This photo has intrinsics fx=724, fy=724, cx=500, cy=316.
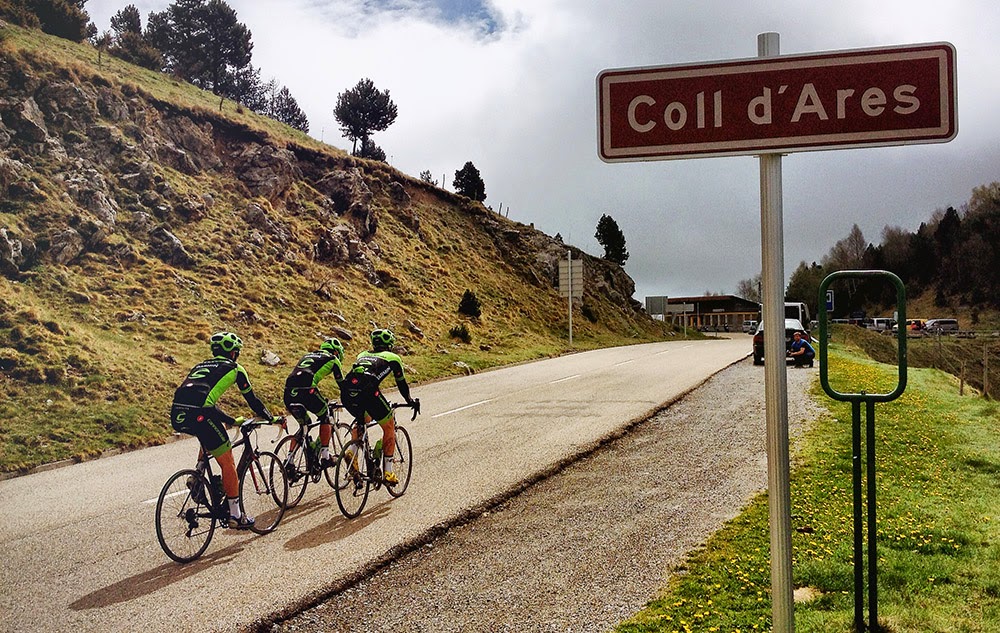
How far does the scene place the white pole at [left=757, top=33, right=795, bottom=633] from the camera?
283 cm

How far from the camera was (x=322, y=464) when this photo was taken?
9219 mm

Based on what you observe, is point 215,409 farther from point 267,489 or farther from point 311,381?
point 311,381

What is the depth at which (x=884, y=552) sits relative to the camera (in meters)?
6.58

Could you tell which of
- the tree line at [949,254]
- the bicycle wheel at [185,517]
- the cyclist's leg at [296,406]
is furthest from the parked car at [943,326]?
the bicycle wheel at [185,517]

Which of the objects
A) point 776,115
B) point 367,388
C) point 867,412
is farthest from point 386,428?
point 776,115

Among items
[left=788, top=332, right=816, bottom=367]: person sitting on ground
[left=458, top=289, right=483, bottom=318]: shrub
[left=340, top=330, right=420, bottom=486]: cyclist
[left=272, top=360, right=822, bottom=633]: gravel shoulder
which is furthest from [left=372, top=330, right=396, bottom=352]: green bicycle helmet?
[left=458, top=289, right=483, bottom=318]: shrub

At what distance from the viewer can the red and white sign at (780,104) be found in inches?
105

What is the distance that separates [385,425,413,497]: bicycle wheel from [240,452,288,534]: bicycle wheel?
152 centimetres

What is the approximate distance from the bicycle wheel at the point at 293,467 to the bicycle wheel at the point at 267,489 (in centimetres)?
13

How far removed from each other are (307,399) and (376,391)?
861mm

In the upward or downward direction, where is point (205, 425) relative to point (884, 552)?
upward

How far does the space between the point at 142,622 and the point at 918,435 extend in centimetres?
1231

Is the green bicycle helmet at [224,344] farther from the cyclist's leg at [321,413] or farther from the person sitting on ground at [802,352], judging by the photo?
the person sitting on ground at [802,352]

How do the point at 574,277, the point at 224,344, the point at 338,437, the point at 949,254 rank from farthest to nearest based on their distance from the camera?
1. the point at 949,254
2. the point at 574,277
3. the point at 338,437
4. the point at 224,344
